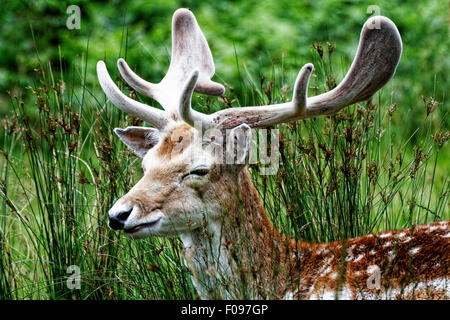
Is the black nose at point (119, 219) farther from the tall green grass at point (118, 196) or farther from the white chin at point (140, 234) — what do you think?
the tall green grass at point (118, 196)

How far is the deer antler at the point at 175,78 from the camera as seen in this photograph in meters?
3.48

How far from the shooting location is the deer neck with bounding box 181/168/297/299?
3152mm

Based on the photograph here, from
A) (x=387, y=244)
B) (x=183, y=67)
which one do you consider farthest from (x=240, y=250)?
(x=183, y=67)

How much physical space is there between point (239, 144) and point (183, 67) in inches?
34.6

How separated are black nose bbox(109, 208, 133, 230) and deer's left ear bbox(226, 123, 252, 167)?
53cm

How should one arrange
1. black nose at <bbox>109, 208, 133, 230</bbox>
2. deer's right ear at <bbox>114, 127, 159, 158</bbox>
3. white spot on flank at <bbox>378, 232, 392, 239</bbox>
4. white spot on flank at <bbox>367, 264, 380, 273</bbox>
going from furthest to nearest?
deer's right ear at <bbox>114, 127, 159, 158</bbox> < white spot on flank at <bbox>378, 232, 392, 239</bbox> < white spot on flank at <bbox>367, 264, 380, 273</bbox> < black nose at <bbox>109, 208, 133, 230</bbox>

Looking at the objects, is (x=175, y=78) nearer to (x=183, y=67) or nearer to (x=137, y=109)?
(x=183, y=67)

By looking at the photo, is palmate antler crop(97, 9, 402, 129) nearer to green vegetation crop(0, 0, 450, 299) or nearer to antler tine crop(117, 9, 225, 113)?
antler tine crop(117, 9, 225, 113)

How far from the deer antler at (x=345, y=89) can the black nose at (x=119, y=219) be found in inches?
20.1

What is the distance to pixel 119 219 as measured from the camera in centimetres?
307

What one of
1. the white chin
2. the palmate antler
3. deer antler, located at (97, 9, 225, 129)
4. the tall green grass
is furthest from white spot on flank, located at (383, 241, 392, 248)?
deer antler, located at (97, 9, 225, 129)

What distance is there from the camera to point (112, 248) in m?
3.71
